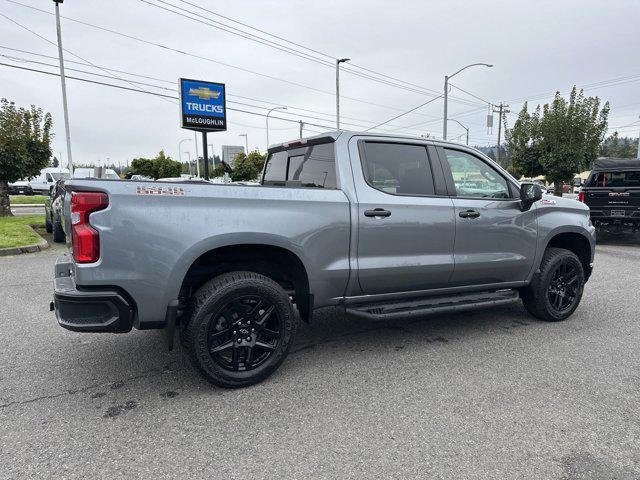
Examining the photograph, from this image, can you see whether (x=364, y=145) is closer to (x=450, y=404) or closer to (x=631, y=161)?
(x=450, y=404)

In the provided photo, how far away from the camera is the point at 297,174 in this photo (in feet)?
14.1

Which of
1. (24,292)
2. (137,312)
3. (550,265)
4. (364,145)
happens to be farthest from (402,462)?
(24,292)

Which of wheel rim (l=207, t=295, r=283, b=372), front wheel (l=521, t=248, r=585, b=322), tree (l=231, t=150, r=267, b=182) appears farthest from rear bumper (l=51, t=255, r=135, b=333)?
tree (l=231, t=150, r=267, b=182)

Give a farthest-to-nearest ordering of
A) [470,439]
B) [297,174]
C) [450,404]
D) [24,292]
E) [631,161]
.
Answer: [631,161] < [24,292] < [297,174] < [450,404] < [470,439]

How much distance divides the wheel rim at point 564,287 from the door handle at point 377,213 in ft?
7.71

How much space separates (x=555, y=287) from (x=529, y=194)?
47.7 inches

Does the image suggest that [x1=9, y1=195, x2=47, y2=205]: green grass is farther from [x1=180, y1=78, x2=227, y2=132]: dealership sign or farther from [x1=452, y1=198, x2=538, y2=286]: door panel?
[x1=452, y1=198, x2=538, y2=286]: door panel

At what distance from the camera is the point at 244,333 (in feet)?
10.9

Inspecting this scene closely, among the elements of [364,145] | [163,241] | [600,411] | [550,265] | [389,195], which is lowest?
[600,411]

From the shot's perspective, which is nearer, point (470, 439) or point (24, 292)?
point (470, 439)

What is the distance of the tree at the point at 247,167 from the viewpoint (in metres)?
50.0

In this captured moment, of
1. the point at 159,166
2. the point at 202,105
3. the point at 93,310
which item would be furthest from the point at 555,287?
the point at 159,166

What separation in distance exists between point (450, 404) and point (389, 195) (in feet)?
5.60

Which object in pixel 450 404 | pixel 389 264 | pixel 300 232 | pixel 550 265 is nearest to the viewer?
pixel 450 404
